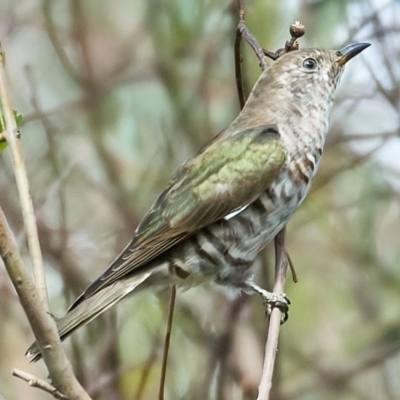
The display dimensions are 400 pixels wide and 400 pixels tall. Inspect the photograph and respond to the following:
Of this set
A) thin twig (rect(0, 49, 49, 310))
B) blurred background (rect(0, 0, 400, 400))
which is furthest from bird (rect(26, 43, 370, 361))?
blurred background (rect(0, 0, 400, 400))

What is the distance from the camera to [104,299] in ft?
5.61

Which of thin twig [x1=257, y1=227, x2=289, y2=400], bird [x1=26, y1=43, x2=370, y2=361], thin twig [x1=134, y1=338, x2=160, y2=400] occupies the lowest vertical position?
thin twig [x1=134, y1=338, x2=160, y2=400]

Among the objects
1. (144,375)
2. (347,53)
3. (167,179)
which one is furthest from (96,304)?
(167,179)

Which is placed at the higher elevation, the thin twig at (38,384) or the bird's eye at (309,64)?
the bird's eye at (309,64)

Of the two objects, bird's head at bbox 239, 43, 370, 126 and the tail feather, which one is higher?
bird's head at bbox 239, 43, 370, 126

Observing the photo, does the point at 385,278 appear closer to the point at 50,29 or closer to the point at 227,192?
the point at 227,192

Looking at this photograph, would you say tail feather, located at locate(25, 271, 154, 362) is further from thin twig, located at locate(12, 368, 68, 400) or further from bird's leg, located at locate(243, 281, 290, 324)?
thin twig, located at locate(12, 368, 68, 400)

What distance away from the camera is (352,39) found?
121 inches

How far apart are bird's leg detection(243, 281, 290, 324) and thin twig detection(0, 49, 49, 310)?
0.62 m

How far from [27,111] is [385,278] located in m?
1.95

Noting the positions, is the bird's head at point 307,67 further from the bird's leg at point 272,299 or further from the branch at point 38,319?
the branch at point 38,319

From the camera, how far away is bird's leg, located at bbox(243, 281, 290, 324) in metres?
1.64

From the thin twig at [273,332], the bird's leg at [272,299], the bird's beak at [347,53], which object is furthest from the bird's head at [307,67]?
the bird's leg at [272,299]

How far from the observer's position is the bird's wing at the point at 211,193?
1.80m
